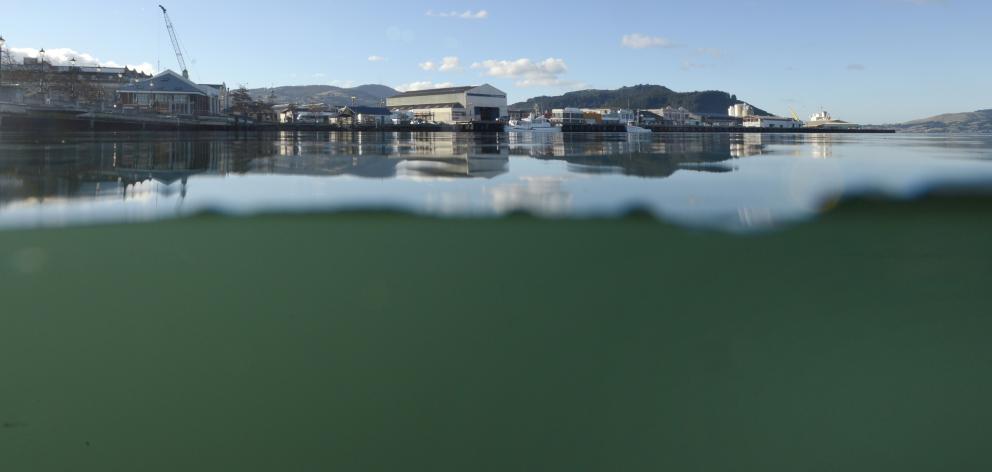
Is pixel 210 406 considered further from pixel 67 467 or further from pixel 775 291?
pixel 775 291

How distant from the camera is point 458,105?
153 m

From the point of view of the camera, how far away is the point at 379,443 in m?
5.08

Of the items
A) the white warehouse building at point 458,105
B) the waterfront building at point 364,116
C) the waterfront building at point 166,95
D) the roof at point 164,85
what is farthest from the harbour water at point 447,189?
the white warehouse building at point 458,105

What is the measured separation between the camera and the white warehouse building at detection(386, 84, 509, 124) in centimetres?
14800

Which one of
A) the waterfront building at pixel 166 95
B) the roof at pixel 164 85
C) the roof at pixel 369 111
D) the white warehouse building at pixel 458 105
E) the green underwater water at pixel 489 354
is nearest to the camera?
the green underwater water at pixel 489 354

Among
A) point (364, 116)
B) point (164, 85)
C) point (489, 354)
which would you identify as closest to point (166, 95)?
point (164, 85)

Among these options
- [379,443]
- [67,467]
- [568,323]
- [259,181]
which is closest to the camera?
[67,467]

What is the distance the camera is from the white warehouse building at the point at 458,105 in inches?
5827

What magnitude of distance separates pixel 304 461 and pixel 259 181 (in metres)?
15.0

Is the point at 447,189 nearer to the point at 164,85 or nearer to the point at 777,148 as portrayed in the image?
the point at 777,148

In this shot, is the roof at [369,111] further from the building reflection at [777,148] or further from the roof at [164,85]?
the building reflection at [777,148]

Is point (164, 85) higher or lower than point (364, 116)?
lower

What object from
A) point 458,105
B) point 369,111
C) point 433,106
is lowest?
point 369,111

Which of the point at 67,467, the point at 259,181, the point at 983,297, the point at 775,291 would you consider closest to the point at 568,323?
the point at 775,291
